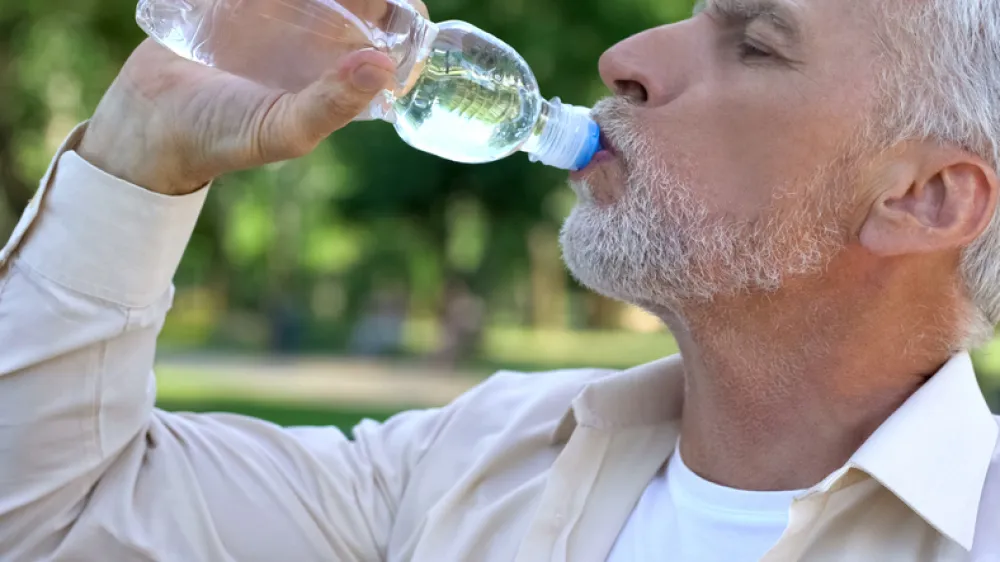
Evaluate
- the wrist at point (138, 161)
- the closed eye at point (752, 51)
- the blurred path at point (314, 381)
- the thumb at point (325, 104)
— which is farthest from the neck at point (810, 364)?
the blurred path at point (314, 381)

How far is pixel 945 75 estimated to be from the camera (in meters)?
1.86

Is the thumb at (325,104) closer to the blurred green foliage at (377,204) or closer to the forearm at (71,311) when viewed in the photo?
the forearm at (71,311)

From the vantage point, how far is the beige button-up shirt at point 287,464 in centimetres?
167

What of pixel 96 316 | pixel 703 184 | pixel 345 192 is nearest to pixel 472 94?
pixel 703 184

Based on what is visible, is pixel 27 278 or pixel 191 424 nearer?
pixel 27 278

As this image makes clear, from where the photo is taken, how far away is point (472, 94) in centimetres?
214

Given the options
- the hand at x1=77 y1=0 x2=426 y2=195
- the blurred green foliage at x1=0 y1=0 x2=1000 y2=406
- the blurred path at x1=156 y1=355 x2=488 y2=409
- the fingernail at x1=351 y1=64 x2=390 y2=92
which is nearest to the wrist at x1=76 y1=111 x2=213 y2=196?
the hand at x1=77 y1=0 x2=426 y2=195

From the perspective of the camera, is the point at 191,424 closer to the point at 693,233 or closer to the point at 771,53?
the point at 693,233

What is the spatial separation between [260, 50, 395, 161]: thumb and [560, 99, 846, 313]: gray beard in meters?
0.50

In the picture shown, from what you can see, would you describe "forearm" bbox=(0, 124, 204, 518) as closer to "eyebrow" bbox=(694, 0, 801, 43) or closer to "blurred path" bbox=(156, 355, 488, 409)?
"eyebrow" bbox=(694, 0, 801, 43)

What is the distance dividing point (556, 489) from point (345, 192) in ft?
38.0

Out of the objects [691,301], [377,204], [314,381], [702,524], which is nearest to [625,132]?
[691,301]

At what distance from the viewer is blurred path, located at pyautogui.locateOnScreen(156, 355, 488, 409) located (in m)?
10.5

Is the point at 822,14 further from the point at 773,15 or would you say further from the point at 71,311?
the point at 71,311
